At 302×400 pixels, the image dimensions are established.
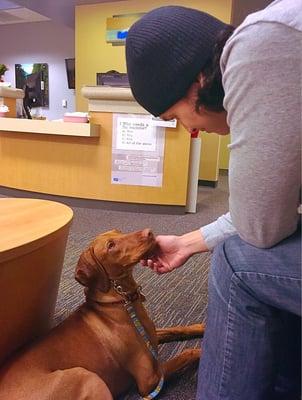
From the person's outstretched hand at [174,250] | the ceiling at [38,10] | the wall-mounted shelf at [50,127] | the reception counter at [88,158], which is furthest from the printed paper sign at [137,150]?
the ceiling at [38,10]

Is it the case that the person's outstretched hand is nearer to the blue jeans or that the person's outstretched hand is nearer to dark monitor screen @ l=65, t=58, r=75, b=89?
the blue jeans

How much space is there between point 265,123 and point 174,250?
58 cm

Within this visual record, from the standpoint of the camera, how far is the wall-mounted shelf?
323cm

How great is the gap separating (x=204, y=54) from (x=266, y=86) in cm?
21

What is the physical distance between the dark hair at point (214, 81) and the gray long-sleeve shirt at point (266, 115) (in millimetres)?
80

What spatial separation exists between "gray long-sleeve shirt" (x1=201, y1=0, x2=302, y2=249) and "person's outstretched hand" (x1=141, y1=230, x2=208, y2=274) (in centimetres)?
36

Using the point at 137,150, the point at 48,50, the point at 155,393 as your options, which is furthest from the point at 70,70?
the point at 155,393

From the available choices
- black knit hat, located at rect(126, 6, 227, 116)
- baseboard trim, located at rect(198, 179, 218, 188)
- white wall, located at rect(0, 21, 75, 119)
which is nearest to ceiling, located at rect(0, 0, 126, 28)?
white wall, located at rect(0, 21, 75, 119)

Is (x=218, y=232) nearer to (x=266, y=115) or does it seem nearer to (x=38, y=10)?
(x=266, y=115)

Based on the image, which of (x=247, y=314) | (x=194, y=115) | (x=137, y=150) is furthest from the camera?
(x=137, y=150)

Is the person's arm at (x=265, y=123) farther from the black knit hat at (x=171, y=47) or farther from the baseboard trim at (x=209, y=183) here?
the baseboard trim at (x=209, y=183)

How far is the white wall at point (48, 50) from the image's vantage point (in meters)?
7.35

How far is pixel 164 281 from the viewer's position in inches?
75.1

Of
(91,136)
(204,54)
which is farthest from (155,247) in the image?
(91,136)
